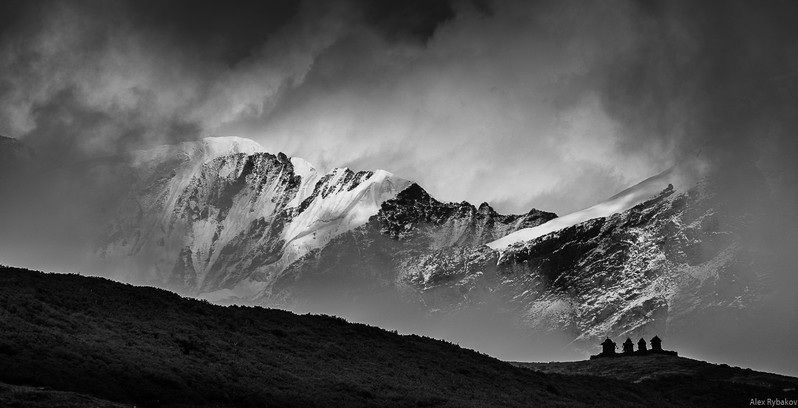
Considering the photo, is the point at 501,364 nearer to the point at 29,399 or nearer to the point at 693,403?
the point at 693,403

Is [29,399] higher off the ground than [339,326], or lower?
lower

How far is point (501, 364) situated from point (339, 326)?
17.0m

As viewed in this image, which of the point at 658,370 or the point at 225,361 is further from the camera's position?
the point at 658,370

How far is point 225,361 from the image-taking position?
240ft

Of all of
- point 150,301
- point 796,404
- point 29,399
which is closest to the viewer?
point 29,399

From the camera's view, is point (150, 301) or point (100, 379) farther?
point (150, 301)

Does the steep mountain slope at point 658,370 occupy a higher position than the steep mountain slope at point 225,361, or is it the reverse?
the steep mountain slope at point 658,370

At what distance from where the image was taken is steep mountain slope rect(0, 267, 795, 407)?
6156 cm

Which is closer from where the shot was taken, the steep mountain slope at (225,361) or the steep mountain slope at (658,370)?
the steep mountain slope at (225,361)

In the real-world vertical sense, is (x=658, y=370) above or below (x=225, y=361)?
above

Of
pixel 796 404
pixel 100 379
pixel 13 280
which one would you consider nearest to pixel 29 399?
pixel 100 379

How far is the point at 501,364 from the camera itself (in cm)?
10388

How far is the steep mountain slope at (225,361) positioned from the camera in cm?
6156

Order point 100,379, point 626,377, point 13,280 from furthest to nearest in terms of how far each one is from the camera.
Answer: point 626,377, point 13,280, point 100,379
